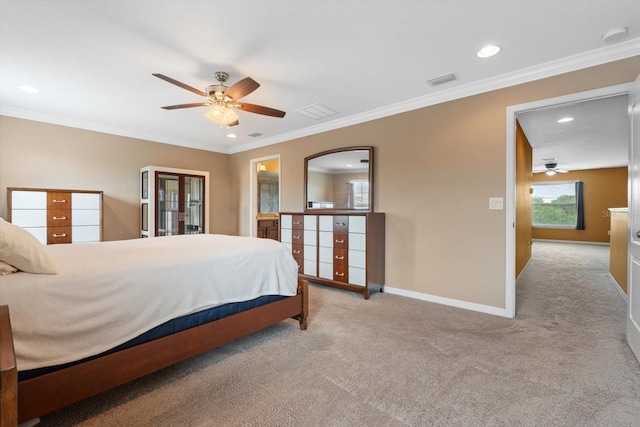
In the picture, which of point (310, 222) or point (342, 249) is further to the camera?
point (310, 222)

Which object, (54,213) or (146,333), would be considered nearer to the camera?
(146,333)

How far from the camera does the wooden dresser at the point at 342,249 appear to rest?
3.59m

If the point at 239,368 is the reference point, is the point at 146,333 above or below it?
above

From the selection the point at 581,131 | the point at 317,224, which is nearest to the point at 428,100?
the point at 317,224

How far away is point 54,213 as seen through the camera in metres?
3.79

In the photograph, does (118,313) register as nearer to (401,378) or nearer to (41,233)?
(401,378)

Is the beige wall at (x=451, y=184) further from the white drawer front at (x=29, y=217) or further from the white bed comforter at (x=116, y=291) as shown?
the white drawer front at (x=29, y=217)

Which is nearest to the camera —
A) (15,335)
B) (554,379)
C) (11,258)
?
(15,335)

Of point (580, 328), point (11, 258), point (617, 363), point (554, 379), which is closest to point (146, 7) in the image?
point (11, 258)

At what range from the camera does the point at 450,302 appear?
10.8ft

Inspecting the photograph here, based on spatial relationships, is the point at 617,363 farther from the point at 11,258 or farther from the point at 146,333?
the point at 11,258

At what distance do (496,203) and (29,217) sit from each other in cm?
563

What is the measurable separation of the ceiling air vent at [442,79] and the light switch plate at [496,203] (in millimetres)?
1325

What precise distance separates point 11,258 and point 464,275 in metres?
3.65
